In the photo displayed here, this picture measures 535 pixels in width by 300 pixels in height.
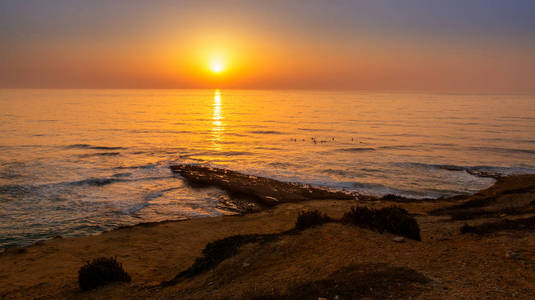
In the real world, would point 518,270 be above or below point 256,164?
above

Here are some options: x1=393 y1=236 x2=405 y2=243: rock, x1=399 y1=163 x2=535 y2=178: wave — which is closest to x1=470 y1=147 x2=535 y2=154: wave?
x1=399 y1=163 x2=535 y2=178: wave

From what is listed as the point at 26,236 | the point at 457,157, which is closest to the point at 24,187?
the point at 26,236

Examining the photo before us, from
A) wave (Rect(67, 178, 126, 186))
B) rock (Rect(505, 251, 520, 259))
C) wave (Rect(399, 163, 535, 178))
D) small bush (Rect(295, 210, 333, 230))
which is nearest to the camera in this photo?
rock (Rect(505, 251, 520, 259))

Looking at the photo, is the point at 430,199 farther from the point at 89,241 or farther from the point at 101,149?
the point at 101,149

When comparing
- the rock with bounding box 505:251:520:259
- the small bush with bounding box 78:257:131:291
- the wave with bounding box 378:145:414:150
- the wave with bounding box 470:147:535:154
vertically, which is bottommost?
the small bush with bounding box 78:257:131:291

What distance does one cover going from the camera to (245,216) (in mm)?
16812

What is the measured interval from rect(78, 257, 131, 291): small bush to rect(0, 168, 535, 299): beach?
23cm

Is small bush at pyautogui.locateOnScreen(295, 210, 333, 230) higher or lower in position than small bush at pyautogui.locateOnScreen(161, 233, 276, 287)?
higher

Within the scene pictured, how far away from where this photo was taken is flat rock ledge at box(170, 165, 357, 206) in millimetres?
19891

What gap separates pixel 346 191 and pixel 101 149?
87.8ft

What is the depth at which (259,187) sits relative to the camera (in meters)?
21.7

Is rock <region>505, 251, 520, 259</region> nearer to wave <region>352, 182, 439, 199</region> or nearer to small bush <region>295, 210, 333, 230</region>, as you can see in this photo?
small bush <region>295, 210, 333, 230</region>

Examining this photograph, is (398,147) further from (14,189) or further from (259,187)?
(14,189)

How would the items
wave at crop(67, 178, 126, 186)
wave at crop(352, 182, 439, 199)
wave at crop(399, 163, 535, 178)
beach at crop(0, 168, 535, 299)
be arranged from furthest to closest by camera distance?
wave at crop(399, 163, 535, 178)
wave at crop(67, 178, 126, 186)
wave at crop(352, 182, 439, 199)
beach at crop(0, 168, 535, 299)
